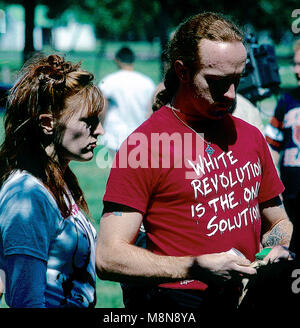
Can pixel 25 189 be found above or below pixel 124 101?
above

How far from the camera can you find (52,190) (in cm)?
189

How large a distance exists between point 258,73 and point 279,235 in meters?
1.71

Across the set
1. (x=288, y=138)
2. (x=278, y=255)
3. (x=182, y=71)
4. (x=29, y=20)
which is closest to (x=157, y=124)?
(x=182, y=71)

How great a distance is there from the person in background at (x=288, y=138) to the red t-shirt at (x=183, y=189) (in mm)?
1780

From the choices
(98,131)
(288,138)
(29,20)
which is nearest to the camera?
(98,131)

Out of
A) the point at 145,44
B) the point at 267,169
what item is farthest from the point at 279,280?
the point at 145,44

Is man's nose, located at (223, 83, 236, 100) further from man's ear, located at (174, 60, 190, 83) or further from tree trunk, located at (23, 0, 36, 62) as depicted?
tree trunk, located at (23, 0, 36, 62)

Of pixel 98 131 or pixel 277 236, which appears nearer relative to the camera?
pixel 98 131

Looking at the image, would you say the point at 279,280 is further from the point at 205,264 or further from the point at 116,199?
the point at 116,199

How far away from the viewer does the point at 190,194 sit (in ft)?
6.25

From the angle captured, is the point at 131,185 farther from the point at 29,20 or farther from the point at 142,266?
the point at 29,20

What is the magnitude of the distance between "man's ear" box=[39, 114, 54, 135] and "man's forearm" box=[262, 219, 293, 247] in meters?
1.07

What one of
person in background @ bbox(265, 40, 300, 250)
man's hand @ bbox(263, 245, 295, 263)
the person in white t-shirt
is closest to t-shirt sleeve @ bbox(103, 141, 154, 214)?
man's hand @ bbox(263, 245, 295, 263)

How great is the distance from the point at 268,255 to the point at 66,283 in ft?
2.60
